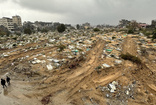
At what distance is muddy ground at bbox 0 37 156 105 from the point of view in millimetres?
3848

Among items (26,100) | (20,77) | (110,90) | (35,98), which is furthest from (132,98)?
(20,77)

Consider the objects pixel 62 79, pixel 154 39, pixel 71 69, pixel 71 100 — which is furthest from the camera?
pixel 154 39

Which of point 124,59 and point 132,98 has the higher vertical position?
point 124,59

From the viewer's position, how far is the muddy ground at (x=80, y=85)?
3848mm

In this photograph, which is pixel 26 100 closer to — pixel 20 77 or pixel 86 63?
pixel 20 77

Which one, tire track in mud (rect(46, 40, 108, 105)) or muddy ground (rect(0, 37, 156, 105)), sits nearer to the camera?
muddy ground (rect(0, 37, 156, 105))

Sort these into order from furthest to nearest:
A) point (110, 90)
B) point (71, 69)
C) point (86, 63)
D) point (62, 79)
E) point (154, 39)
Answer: point (154, 39)
point (86, 63)
point (71, 69)
point (62, 79)
point (110, 90)

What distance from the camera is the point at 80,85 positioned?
461 centimetres

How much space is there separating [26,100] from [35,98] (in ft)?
1.15

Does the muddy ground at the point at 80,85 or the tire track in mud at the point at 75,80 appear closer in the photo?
the muddy ground at the point at 80,85

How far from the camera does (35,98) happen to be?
3.96 meters

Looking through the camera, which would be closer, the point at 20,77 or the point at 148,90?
the point at 148,90

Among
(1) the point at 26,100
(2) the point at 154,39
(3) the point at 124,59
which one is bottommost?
(1) the point at 26,100

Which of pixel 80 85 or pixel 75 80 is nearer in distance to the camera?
pixel 80 85
